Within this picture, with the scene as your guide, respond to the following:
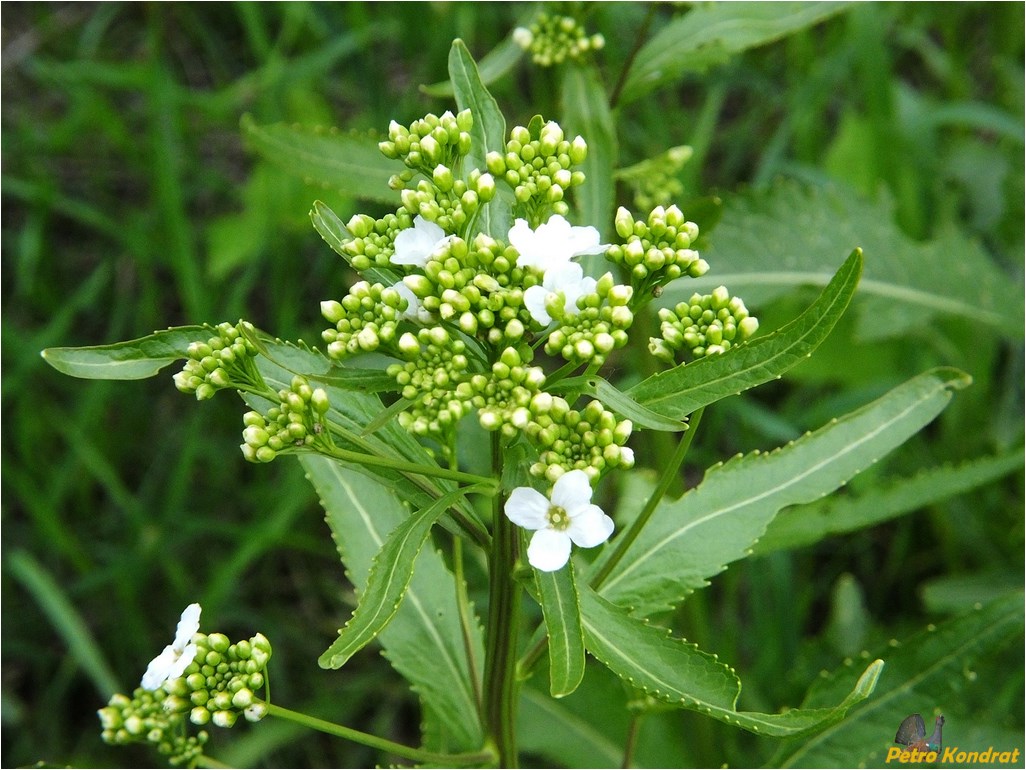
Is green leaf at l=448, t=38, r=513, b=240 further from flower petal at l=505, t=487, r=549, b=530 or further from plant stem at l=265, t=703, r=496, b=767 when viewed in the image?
plant stem at l=265, t=703, r=496, b=767

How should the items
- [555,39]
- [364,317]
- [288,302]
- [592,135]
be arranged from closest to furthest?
[364,317], [592,135], [555,39], [288,302]

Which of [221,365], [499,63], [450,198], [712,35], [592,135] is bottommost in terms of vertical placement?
[221,365]

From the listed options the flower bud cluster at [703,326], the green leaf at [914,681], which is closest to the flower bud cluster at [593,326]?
the flower bud cluster at [703,326]

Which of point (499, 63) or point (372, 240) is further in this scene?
point (499, 63)

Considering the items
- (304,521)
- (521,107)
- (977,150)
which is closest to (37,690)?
(304,521)

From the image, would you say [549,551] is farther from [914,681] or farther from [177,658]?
[914,681]

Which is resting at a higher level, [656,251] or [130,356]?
[656,251]

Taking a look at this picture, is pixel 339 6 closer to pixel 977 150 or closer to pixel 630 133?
pixel 630 133

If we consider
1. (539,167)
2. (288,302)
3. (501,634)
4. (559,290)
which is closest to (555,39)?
(539,167)
